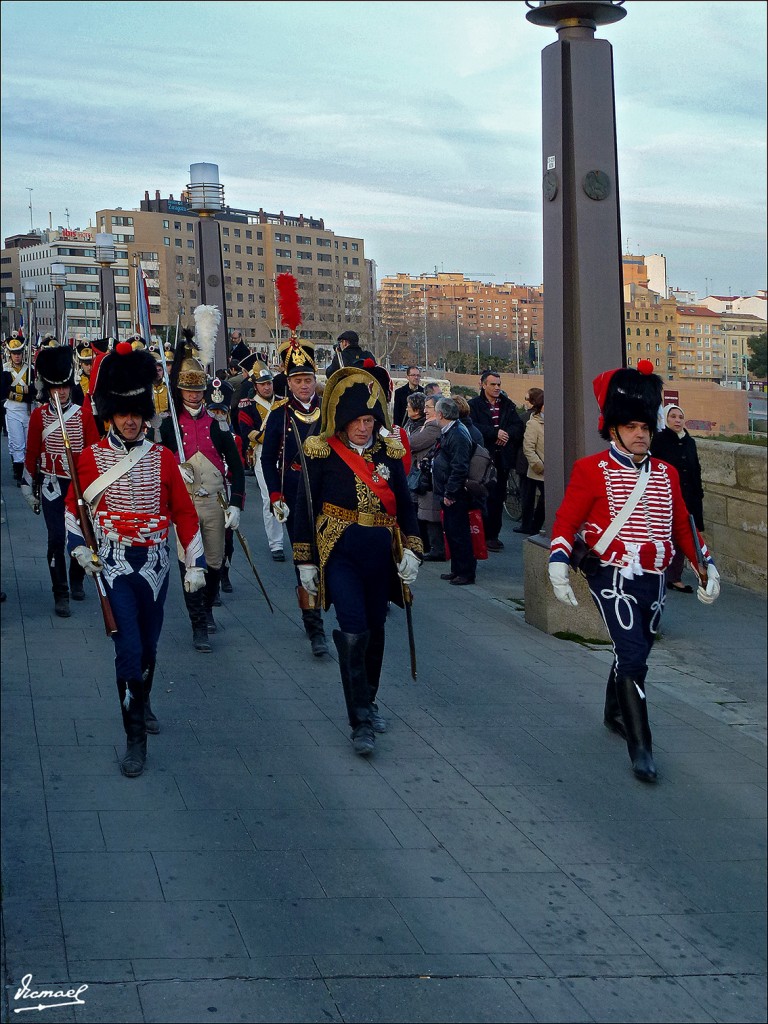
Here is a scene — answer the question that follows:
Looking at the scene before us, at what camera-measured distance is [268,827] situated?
5.07m

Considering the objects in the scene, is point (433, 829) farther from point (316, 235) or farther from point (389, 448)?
point (316, 235)

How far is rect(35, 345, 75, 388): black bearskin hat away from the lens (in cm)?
838

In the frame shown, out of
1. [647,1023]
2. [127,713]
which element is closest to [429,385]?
[127,713]

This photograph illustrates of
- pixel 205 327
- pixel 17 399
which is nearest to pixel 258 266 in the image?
pixel 17 399

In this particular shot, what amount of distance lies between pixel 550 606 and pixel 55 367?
3.63 meters

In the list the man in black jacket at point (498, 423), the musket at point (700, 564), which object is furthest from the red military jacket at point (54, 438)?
the man in black jacket at point (498, 423)

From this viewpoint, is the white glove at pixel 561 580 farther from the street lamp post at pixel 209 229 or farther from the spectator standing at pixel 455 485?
the street lamp post at pixel 209 229

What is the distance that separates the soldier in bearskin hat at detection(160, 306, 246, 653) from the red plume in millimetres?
645

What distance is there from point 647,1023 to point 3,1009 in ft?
6.25

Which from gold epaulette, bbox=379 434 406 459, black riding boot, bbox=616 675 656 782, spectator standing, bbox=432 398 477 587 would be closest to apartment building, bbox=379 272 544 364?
spectator standing, bbox=432 398 477 587

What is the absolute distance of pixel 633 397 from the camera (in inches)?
223

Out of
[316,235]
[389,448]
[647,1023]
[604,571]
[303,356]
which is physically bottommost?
[647,1023]

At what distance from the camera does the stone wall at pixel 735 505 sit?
7777mm

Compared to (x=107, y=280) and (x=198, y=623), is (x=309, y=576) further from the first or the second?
(x=107, y=280)
